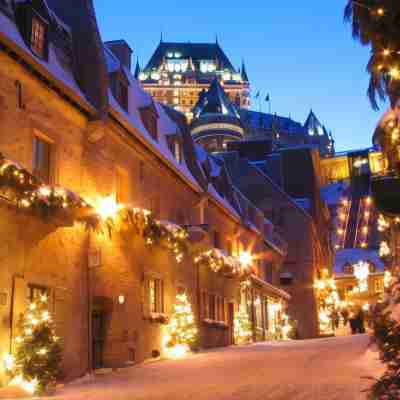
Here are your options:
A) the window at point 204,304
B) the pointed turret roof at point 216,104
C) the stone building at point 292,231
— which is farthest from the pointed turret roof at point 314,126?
the window at point 204,304

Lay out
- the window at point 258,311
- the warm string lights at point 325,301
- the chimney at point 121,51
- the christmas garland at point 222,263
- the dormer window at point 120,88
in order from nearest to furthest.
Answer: the dormer window at point 120,88
the chimney at point 121,51
the christmas garland at point 222,263
the window at point 258,311
the warm string lights at point 325,301

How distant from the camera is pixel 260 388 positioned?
1159 cm

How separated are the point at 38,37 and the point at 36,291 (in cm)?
607

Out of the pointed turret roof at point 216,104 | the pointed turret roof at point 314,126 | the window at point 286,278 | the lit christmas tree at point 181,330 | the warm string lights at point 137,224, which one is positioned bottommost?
the lit christmas tree at point 181,330

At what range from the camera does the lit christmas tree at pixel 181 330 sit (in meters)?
22.0

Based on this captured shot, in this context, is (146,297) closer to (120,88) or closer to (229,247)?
(120,88)

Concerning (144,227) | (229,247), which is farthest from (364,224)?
(144,227)

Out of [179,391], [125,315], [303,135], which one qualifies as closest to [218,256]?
[125,315]

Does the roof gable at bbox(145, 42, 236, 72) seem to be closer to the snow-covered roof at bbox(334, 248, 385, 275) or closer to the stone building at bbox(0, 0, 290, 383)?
the snow-covered roof at bbox(334, 248, 385, 275)

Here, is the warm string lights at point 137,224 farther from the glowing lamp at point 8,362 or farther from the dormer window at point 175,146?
the dormer window at point 175,146

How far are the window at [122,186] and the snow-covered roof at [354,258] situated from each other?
236 feet

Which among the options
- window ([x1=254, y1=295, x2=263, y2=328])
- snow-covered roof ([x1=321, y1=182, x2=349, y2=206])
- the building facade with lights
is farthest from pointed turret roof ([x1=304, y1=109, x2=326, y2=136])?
window ([x1=254, y1=295, x2=263, y2=328])

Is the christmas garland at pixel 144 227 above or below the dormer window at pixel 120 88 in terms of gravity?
below

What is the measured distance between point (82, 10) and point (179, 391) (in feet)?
40.0
